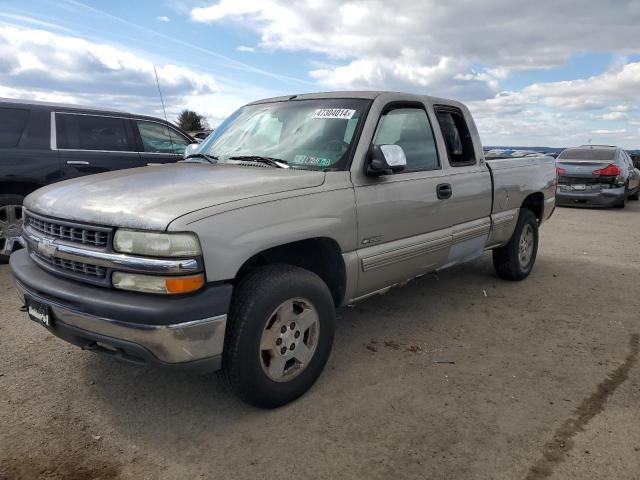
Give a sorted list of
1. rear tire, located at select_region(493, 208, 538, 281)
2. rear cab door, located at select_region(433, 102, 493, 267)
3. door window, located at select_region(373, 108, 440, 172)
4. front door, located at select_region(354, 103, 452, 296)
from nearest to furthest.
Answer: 1. front door, located at select_region(354, 103, 452, 296)
2. door window, located at select_region(373, 108, 440, 172)
3. rear cab door, located at select_region(433, 102, 493, 267)
4. rear tire, located at select_region(493, 208, 538, 281)

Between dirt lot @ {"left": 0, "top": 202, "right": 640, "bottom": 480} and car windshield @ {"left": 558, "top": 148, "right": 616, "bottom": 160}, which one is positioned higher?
car windshield @ {"left": 558, "top": 148, "right": 616, "bottom": 160}

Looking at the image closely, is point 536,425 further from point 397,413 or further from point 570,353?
point 570,353

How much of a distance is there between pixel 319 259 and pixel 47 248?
160 centimetres

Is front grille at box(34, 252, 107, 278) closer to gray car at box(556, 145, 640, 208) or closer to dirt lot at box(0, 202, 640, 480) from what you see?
dirt lot at box(0, 202, 640, 480)

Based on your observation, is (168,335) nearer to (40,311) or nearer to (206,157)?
(40,311)

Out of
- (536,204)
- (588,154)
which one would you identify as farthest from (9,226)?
(588,154)

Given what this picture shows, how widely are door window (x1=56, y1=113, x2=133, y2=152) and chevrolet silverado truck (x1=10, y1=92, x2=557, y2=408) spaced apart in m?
2.90

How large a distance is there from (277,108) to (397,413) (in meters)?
2.47

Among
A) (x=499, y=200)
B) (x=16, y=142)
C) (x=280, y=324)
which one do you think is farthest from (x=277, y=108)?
Result: (x=16, y=142)

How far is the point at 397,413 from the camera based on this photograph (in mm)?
2994

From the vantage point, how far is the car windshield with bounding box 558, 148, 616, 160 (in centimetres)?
1353

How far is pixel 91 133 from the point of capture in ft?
21.6

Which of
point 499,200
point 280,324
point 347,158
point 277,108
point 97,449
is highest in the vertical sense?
point 277,108

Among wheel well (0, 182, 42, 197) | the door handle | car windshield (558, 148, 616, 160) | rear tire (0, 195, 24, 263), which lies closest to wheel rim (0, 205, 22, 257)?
rear tire (0, 195, 24, 263)
